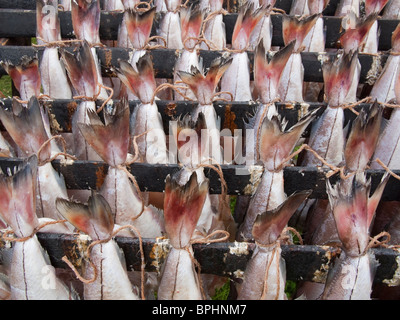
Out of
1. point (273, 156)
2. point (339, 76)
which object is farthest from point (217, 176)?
point (339, 76)

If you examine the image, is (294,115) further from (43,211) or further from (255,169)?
(43,211)

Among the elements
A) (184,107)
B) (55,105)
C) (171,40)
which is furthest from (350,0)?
(55,105)

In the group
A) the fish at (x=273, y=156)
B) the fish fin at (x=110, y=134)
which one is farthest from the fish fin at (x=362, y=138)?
the fish fin at (x=110, y=134)

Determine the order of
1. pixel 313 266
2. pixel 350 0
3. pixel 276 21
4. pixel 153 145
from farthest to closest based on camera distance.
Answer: pixel 350 0
pixel 276 21
pixel 153 145
pixel 313 266

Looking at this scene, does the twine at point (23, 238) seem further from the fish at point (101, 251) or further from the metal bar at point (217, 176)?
the metal bar at point (217, 176)

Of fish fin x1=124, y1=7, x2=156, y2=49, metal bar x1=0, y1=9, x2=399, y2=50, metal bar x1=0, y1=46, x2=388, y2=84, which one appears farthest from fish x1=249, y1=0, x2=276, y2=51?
fish fin x1=124, y1=7, x2=156, y2=49

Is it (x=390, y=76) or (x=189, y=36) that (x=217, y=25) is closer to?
(x=189, y=36)
